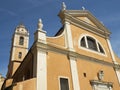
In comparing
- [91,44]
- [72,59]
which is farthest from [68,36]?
[91,44]

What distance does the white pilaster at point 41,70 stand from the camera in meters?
7.92

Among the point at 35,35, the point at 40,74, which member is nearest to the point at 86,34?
the point at 35,35

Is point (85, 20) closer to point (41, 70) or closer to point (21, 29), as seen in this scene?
point (41, 70)

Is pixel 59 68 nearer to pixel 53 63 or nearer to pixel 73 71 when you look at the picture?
pixel 53 63

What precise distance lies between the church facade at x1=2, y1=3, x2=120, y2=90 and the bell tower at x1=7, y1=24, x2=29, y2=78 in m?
10.2

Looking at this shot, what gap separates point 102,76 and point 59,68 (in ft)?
12.6

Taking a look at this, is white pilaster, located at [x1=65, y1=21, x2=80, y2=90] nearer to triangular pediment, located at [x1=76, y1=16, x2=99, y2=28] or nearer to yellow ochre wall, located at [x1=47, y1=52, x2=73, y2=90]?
yellow ochre wall, located at [x1=47, y1=52, x2=73, y2=90]

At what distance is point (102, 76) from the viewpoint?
1121cm

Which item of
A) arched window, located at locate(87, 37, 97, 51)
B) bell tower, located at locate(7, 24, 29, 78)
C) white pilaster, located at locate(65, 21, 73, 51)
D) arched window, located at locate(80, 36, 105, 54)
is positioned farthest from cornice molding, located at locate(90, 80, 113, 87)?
bell tower, located at locate(7, 24, 29, 78)

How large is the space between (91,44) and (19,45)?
53.2ft

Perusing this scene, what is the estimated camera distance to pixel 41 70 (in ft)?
27.4

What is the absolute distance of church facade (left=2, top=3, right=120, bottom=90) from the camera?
850 centimetres

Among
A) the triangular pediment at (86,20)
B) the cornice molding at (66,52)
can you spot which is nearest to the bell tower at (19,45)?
the triangular pediment at (86,20)

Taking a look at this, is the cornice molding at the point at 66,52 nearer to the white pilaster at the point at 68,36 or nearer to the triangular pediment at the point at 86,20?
the white pilaster at the point at 68,36
